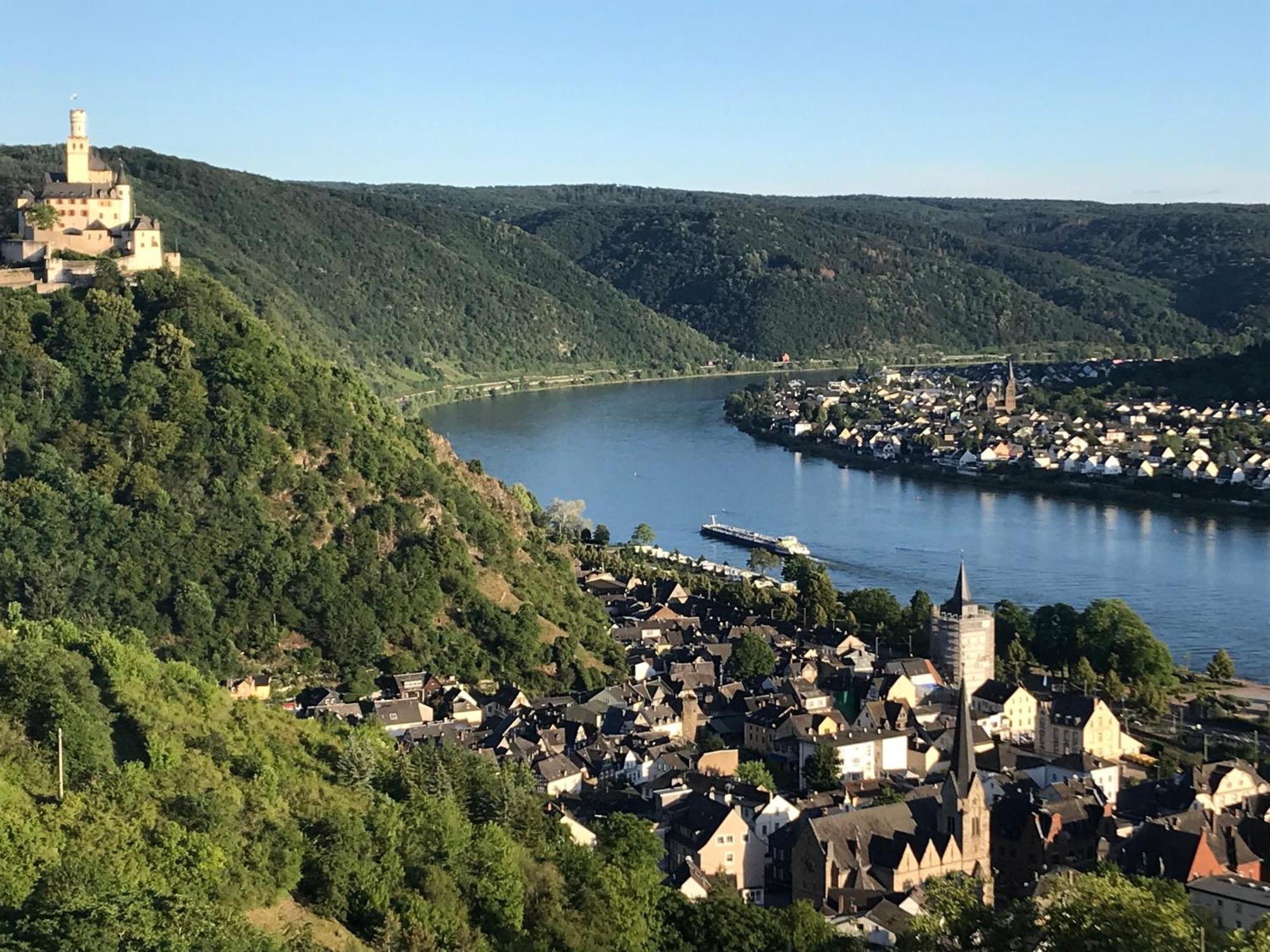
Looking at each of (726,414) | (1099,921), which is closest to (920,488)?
(726,414)

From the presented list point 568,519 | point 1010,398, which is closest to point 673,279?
point 1010,398

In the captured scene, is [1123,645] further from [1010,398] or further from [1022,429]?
[1010,398]

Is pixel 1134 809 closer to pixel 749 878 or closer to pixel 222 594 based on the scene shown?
pixel 749 878

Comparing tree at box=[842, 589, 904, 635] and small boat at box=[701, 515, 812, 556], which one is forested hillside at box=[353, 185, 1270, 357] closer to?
small boat at box=[701, 515, 812, 556]

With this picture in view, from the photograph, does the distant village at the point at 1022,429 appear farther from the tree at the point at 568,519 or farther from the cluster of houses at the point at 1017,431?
the tree at the point at 568,519

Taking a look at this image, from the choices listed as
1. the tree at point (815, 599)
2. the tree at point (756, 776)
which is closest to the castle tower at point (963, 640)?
the tree at point (815, 599)

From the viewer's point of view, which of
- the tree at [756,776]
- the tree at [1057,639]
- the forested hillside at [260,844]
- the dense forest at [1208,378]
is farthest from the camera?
the dense forest at [1208,378]
